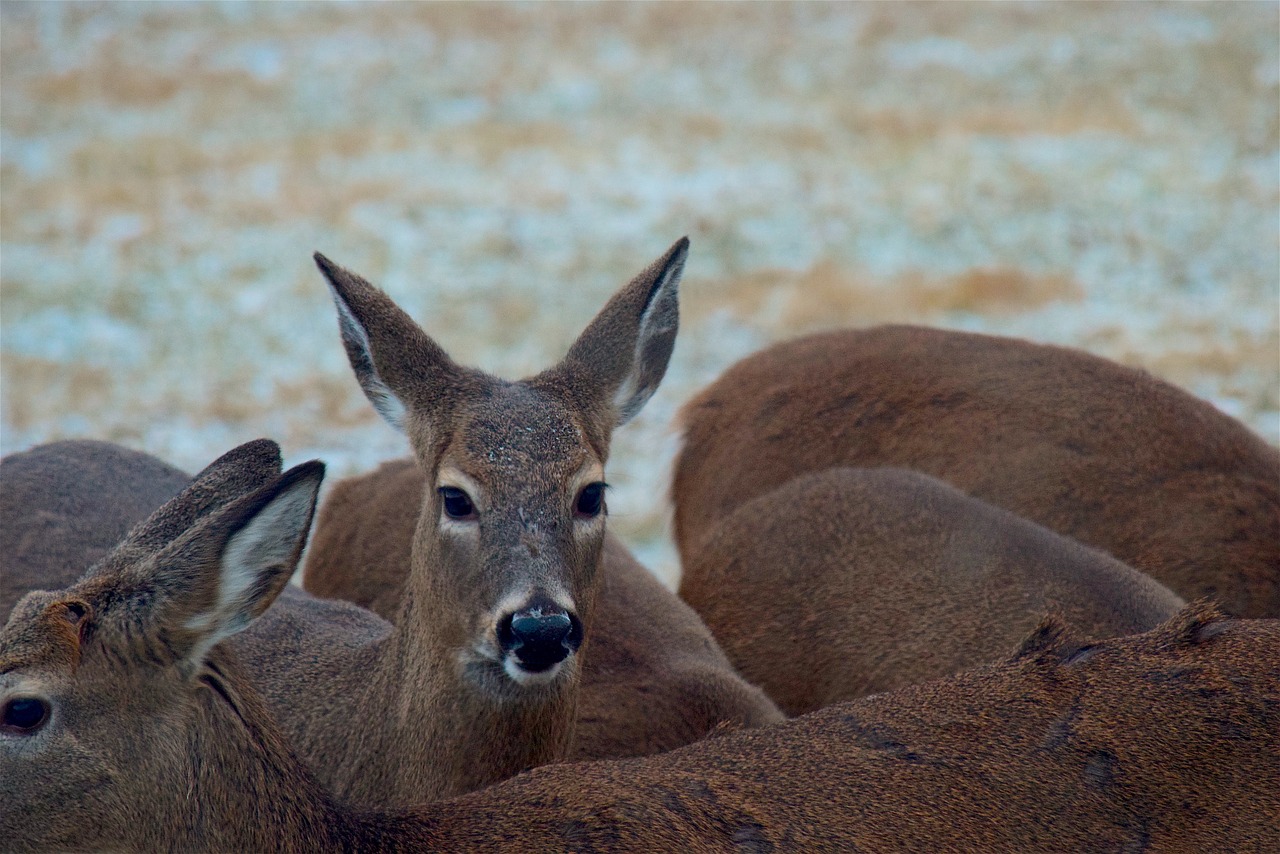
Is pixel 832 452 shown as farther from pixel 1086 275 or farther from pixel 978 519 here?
pixel 1086 275

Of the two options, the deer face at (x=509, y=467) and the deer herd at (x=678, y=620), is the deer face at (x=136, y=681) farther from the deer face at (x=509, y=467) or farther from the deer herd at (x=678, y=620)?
the deer face at (x=509, y=467)

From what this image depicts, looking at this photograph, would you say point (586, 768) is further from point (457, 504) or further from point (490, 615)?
point (457, 504)

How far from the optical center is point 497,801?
3588 mm

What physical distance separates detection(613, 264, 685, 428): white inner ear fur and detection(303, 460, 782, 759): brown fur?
21.0 inches

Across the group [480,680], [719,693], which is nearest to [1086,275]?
[719,693]

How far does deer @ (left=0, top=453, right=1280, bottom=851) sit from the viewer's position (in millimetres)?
3389

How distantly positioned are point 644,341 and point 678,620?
1.28m

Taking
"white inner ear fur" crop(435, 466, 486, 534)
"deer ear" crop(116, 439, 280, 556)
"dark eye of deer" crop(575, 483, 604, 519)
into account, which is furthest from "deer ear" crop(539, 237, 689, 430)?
"deer ear" crop(116, 439, 280, 556)

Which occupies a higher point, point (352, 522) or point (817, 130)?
point (817, 130)

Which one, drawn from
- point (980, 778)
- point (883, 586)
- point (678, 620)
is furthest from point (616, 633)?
point (980, 778)

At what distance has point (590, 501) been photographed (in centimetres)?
469

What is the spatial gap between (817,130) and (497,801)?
14.1 meters

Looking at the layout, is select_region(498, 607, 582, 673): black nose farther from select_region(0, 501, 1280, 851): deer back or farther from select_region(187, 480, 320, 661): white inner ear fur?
select_region(187, 480, 320, 661): white inner ear fur

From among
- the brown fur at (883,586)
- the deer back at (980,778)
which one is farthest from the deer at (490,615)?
the deer back at (980,778)
